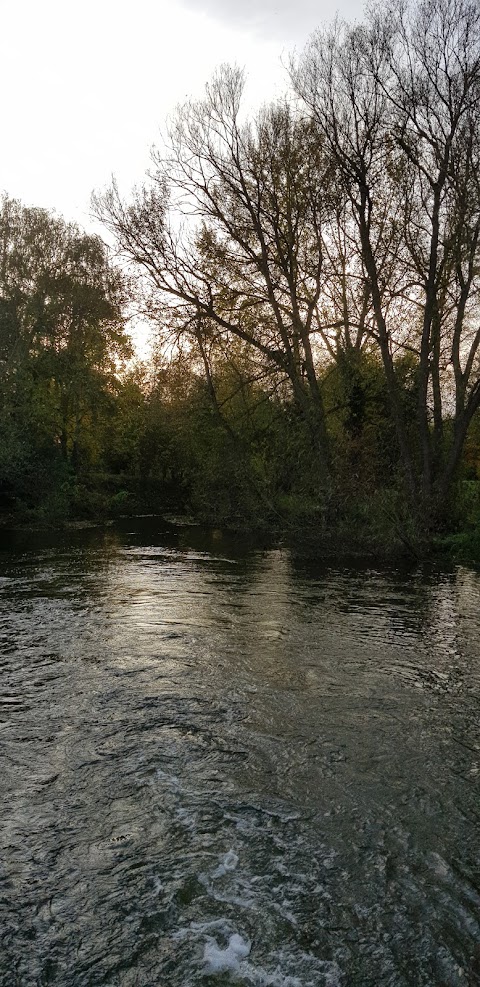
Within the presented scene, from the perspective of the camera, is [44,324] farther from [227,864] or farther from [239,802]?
[227,864]

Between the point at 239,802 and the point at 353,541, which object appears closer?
the point at 239,802

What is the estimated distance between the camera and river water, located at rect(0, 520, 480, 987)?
393 centimetres

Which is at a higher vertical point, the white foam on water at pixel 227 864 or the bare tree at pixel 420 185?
the bare tree at pixel 420 185

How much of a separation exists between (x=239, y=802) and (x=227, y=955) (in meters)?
1.62

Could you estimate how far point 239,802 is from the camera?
552cm

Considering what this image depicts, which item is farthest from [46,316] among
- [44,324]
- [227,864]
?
[227,864]

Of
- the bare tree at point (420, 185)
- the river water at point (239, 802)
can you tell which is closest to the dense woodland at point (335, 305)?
the bare tree at point (420, 185)

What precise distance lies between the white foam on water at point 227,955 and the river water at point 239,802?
0.04 ft

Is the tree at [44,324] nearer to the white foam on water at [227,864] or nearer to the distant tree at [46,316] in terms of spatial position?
the distant tree at [46,316]

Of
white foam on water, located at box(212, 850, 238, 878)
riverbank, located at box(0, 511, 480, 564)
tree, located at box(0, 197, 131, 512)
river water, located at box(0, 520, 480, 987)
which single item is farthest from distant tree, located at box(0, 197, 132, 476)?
white foam on water, located at box(212, 850, 238, 878)

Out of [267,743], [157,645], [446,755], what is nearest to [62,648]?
[157,645]

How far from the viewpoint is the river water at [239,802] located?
3.93 meters

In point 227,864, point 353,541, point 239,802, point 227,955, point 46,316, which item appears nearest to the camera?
point 227,955

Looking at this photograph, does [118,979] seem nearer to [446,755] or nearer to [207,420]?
[446,755]
